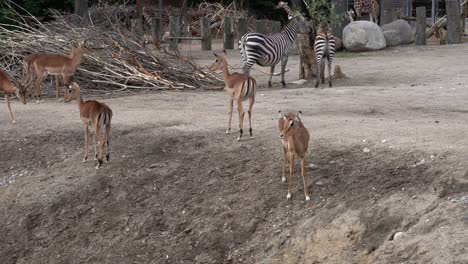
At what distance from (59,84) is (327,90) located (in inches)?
188

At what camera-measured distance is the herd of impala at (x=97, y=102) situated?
764 centimetres

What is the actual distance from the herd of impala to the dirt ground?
13.5 inches

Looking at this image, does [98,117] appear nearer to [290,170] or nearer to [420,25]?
[290,170]

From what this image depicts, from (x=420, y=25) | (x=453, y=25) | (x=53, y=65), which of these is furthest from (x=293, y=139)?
(x=453, y=25)

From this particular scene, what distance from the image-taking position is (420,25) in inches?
878

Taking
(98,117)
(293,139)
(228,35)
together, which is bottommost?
(293,139)

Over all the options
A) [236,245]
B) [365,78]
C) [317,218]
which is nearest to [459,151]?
[317,218]

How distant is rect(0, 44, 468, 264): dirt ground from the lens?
23.0ft

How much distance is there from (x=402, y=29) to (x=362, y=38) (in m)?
1.89

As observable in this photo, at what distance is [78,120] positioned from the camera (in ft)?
36.9

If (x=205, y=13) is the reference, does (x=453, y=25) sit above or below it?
below

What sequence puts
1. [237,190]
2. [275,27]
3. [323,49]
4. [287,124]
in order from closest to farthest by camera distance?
[287,124] < [237,190] < [323,49] < [275,27]

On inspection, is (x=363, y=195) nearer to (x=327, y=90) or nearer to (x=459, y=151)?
(x=459, y=151)

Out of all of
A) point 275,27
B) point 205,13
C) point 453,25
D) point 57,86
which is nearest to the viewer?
point 57,86
